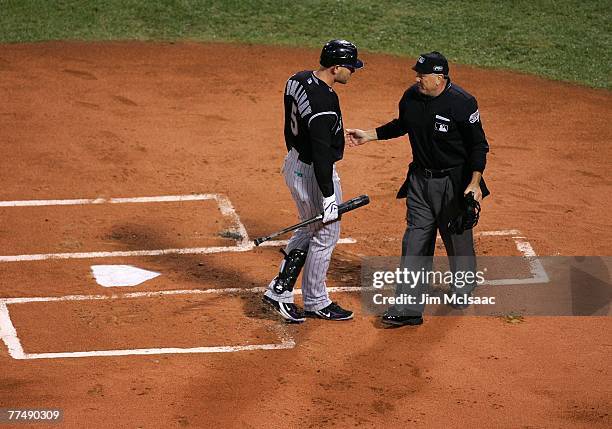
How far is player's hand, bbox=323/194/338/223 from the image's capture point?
8625 millimetres

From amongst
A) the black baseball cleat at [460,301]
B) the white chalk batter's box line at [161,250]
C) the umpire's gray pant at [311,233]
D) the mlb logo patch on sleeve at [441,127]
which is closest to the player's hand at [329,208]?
the umpire's gray pant at [311,233]

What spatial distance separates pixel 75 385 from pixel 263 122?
20.3 ft

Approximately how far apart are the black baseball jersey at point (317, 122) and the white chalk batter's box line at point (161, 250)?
198 cm

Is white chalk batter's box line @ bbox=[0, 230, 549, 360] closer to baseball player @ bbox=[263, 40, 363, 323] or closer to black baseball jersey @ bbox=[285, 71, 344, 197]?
baseball player @ bbox=[263, 40, 363, 323]

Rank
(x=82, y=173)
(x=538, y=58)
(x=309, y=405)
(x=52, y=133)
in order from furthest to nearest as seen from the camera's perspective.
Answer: (x=538, y=58)
(x=52, y=133)
(x=82, y=173)
(x=309, y=405)

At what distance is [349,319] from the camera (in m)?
9.16

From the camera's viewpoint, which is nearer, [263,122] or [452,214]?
[452,214]

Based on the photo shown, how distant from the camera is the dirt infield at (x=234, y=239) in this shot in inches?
310

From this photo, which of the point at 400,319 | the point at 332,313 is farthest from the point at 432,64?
the point at 332,313

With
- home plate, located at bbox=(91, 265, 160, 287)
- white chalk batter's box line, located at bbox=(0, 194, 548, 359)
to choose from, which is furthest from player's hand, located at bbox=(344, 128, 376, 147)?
home plate, located at bbox=(91, 265, 160, 287)

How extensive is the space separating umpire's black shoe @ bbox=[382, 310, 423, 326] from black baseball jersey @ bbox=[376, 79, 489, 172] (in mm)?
1210

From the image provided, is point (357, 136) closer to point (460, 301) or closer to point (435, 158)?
point (435, 158)

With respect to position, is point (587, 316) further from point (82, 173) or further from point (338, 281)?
point (82, 173)

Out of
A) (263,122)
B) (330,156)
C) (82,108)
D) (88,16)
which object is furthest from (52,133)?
(330,156)
